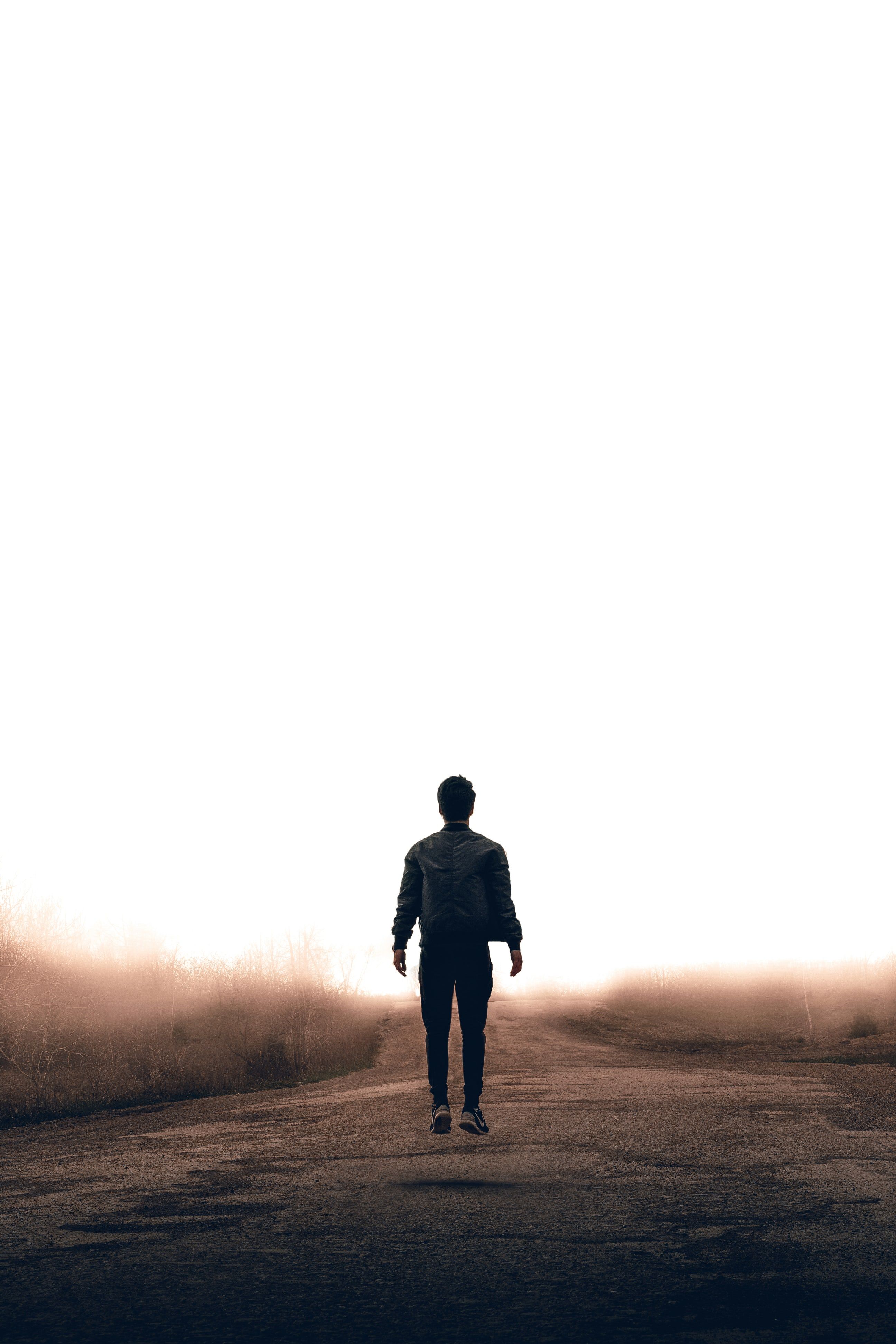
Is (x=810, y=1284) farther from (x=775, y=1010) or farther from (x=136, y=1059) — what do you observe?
(x=775, y=1010)

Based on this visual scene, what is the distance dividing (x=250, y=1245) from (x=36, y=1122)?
490 inches

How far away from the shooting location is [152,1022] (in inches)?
1519

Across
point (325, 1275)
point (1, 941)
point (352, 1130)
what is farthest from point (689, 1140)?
point (1, 941)

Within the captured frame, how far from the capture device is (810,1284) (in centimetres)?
318

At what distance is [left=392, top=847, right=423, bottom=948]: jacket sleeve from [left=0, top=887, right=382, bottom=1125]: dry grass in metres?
10.6

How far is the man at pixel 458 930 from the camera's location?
22.0 feet

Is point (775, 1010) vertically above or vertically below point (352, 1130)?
below

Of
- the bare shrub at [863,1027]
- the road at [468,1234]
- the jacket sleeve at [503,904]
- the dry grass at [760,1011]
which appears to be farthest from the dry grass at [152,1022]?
the bare shrub at [863,1027]

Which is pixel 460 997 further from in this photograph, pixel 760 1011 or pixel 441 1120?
pixel 760 1011

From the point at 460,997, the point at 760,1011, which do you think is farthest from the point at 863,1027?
the point at 460,997

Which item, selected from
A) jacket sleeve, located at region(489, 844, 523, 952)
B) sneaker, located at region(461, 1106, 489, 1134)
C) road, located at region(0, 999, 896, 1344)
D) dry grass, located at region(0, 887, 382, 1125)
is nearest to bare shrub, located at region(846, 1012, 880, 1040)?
dry grass, located at region(0, 887, 382, 1125)

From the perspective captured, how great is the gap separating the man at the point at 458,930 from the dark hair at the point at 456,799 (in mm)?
13

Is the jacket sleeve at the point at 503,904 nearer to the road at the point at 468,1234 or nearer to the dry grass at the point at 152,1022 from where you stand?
the road at the point at 468,1234

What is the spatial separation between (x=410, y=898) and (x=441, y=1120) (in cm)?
159
